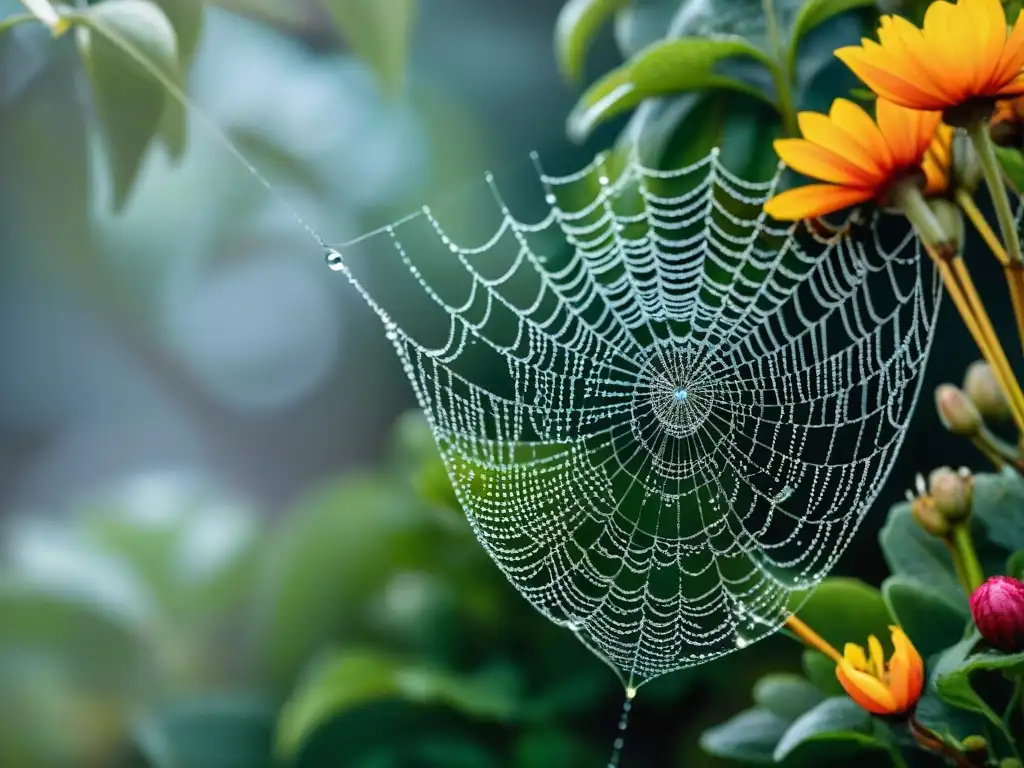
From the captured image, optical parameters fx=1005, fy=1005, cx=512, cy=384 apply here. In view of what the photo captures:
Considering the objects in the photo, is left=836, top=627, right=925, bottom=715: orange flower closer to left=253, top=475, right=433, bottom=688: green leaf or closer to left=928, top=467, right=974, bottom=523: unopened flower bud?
left=928, top=467, right=974, bottom=523: unopened flower bud

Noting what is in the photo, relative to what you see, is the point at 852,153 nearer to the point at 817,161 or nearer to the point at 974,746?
the point at 817,161

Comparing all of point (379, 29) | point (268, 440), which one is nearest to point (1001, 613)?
point (379, 29)

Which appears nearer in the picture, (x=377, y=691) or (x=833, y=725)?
(x=833, y=725)

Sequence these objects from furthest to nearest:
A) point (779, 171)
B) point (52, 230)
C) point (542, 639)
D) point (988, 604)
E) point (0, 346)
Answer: point (0, 346) → point (52, 230) → point (542, 639) → point (779, 171) → point (988, 604)

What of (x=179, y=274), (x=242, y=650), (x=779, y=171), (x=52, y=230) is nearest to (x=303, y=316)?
(x=179, y=274)

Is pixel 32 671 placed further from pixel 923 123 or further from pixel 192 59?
pixel 923 123

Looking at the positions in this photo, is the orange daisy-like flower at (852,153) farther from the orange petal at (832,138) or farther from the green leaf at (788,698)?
the green leaf at (788,698)
